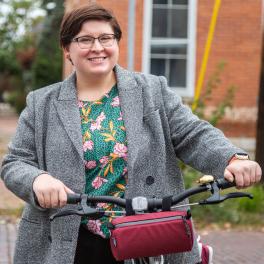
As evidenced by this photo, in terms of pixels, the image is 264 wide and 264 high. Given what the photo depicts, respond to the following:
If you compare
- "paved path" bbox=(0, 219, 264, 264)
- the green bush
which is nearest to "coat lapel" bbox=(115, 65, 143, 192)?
"paved path" bbox=(0, 219, 264, 264)

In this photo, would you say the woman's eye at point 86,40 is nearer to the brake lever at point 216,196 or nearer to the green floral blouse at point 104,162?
the green floral blouse at point 104,162

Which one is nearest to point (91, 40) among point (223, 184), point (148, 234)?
point (223, 184)

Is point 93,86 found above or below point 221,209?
above

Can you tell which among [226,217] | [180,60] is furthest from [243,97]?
[226,217]

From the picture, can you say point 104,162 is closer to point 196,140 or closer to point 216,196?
point 196,140

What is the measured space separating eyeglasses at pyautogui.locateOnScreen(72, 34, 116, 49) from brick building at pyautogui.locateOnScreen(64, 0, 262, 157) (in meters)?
10.6

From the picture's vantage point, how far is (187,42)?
13883 millimetres

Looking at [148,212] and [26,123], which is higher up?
→ [26,123]

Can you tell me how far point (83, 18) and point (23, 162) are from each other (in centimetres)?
66

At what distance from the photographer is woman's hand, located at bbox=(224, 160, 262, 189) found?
8.51 ft

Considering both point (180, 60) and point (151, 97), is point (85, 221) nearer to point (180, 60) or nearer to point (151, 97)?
point (151, 97)

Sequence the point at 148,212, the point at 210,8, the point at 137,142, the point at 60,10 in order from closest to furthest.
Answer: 1. the point at 148,212
2. the point at 137,142
3. the point at 210,8
4. the point at 60,10

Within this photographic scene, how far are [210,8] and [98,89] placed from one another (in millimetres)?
10874

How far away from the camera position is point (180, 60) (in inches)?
551
